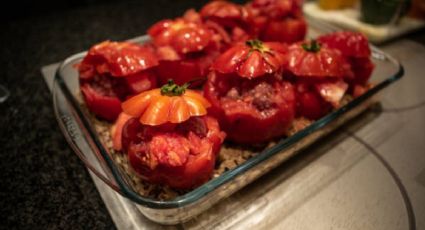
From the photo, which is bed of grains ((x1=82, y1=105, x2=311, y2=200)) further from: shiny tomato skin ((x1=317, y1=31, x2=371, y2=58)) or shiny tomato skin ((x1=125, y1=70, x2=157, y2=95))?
shiny tomato skin ((x1=317, y1=31, x2=371, y2=58))

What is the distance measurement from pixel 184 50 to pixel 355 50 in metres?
0.57

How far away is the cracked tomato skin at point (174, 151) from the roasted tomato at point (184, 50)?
29 cm

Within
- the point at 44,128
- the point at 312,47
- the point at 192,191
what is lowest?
the point at 44,128

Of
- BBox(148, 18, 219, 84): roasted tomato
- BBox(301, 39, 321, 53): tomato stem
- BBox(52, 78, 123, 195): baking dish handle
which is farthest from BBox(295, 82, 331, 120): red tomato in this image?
BBox(52, 78, 123, 195): baking dish handle

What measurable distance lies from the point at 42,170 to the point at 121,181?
364 mm

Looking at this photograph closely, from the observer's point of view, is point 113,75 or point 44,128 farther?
point 44,128

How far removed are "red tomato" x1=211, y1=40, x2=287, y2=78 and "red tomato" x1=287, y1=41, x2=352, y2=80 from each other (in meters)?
0.08

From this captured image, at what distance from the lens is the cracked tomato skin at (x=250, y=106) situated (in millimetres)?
922

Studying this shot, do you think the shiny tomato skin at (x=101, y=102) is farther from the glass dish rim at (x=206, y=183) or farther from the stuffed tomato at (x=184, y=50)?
the stuffed tomato at (x=184, y=50)

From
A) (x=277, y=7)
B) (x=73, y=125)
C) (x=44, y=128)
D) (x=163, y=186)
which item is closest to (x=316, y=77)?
(x=277, y=7)

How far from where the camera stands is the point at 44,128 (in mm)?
1120

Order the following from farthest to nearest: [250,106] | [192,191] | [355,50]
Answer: [355,50] < [250,106] < [192,191]

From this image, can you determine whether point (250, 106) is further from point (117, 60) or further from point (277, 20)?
point (277, 20)

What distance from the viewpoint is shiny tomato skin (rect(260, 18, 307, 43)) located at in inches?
54.1
